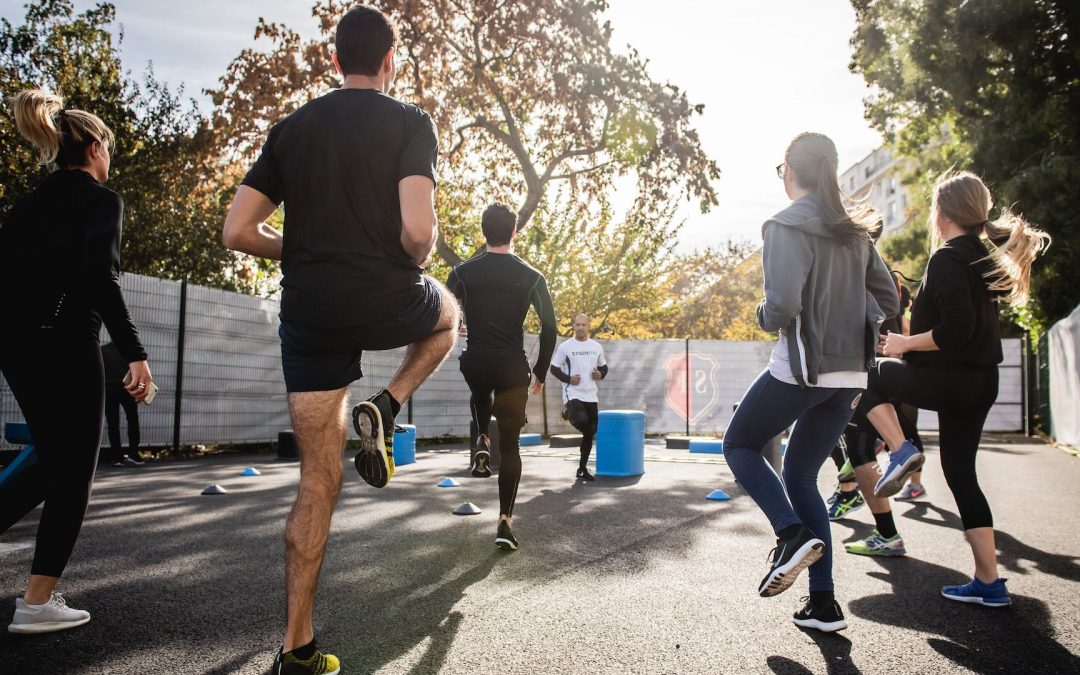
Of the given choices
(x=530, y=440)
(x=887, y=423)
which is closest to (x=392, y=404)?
(x=887, y=423)

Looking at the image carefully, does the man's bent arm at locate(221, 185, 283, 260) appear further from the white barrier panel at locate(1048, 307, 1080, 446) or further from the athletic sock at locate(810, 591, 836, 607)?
the white barrier panel at locate(1048, 307, 1080, 446)

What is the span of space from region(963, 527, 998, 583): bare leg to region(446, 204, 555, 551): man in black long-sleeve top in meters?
2.37

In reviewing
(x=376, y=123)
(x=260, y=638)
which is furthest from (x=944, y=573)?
(x=376, y=123)

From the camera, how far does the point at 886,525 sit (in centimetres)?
457

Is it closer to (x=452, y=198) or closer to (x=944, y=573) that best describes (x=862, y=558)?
(x=944, y=573)

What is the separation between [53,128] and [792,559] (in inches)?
126

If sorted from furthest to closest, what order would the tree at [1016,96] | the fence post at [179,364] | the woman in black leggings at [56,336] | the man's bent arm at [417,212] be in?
1. the tree at [1016,96]
2. the fence post at [179,364]
3. the woman in black leggings at [56,336]
4. the man's bent arm at [417,212]

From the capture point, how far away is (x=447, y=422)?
15.8 m

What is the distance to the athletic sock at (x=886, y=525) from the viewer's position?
4562 millimetres

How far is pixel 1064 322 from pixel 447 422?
37.5 feet

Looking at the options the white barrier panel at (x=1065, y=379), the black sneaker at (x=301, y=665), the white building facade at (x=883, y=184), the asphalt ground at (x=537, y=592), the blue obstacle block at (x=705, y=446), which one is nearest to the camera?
the black sneaker at (x=301, y=665)

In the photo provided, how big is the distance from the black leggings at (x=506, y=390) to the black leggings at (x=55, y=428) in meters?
2.18

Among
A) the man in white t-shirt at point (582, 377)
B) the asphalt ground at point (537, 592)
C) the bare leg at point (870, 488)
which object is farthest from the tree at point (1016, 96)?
the bare leg at point (870, 488)

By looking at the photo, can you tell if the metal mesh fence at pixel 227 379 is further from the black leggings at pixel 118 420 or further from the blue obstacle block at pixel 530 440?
the blue obstacle block at pixel 530 440
